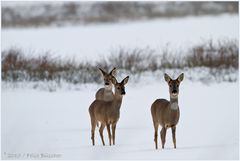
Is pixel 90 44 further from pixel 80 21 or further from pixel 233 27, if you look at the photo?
pixel 80 21

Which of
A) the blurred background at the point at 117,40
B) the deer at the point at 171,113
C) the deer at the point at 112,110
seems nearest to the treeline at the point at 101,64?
the blurred background at the point at 117,40

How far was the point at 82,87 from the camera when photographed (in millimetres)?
19156

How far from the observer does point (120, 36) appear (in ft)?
107

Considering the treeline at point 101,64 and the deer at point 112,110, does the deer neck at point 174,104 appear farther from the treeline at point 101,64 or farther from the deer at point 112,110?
the treeline at point 101,64

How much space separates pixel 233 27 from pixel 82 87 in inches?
537

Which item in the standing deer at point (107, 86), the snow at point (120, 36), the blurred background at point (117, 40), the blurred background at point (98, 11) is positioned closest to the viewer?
the standing deer at point (107, 86)

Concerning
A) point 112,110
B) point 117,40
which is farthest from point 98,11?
point 112,110

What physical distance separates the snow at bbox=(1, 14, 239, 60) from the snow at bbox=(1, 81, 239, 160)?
7.20m

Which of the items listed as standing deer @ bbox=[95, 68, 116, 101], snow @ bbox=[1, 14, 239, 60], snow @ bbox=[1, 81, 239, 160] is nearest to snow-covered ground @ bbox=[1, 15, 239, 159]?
snow @ bbox=[1, 81, 239, 160]

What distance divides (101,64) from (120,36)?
11.8m

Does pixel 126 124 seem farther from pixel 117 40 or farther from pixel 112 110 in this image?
pixel 117 40

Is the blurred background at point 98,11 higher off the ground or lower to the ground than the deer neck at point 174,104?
higher

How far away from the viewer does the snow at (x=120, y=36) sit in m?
27.6

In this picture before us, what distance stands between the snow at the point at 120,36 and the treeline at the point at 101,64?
12.4 feet
